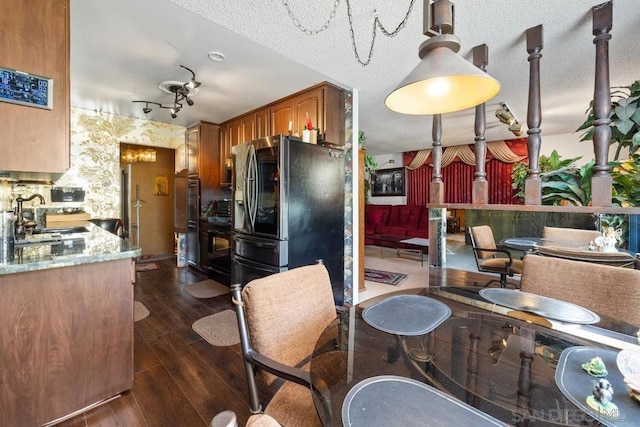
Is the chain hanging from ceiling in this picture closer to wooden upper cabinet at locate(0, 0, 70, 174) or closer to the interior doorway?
wooden upper cabinet at locate(0, 0, 70, 174)

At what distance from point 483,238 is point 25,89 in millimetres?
2958

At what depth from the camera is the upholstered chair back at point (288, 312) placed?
3.42 feet

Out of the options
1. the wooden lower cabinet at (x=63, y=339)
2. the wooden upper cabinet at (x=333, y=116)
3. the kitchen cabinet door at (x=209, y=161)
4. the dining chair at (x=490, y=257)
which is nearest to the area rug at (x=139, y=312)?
the wooden lower cabinet at (x=63, y=339)

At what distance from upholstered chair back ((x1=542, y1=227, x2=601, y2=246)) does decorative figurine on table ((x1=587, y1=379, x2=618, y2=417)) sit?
1585 millimetres

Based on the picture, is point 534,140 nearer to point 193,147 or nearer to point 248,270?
point 248,270

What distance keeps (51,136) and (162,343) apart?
1.69m

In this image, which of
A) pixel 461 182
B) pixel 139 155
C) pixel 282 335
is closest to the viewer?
pixel 282 335

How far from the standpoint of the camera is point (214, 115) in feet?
13.6

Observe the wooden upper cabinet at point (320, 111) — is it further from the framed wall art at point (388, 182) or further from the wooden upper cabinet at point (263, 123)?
the framed wall art at point (388, 182)

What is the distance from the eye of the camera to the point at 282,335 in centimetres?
110

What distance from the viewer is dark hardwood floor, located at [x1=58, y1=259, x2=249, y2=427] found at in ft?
4.93

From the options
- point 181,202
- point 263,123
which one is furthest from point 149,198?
point 263,123

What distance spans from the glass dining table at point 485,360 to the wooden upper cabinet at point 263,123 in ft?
9.81

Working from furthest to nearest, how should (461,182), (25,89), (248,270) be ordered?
(461,182)
(248,270)
(25,89)
